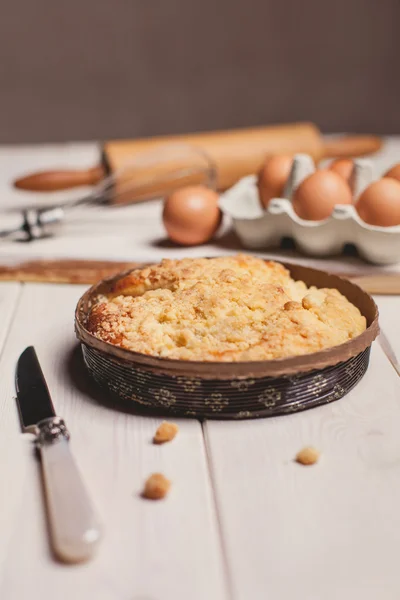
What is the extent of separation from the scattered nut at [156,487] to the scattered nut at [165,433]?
3.2 inches

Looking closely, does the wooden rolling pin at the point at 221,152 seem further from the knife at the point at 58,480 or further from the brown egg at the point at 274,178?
the knife at the point at 58,480

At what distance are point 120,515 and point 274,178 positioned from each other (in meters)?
0.99

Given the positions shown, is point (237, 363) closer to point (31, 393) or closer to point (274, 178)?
point (31, 393)

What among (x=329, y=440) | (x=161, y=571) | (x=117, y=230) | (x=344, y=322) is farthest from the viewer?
(x=117, y=230)

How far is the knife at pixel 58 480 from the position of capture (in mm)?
657

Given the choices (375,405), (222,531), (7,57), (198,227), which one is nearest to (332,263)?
(198,227)

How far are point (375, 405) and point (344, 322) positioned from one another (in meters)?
0.11

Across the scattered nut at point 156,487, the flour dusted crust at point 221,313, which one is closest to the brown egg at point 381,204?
the flour dusted crust at point 221,313

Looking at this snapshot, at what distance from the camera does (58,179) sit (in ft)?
6.84

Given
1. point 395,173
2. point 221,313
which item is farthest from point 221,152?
point 221,313

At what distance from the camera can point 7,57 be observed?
3.49 m

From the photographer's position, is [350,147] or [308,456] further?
[350,147]

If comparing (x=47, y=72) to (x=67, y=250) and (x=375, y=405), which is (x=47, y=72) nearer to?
(x=67, y=250)

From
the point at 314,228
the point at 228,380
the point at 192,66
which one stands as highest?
the point at 228,380
